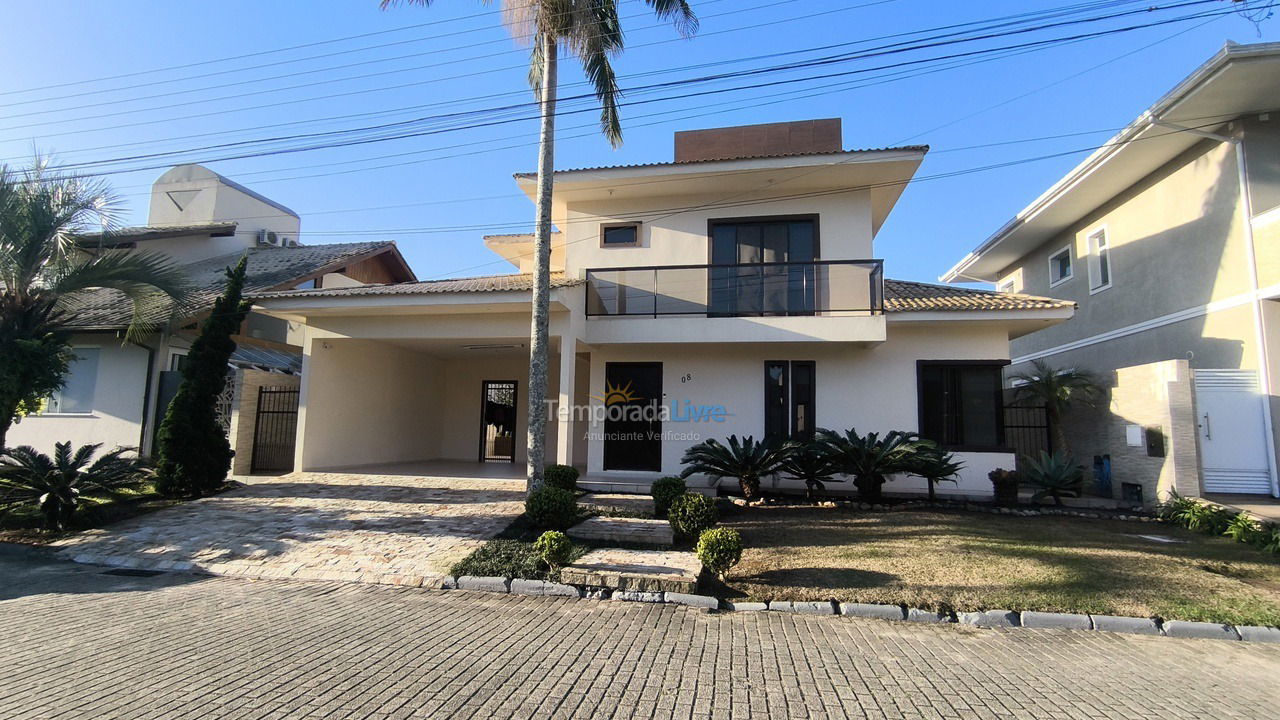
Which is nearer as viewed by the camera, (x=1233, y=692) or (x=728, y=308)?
(x=1233, y=692)

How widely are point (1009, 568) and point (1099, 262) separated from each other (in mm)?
12808

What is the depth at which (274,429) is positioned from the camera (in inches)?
493

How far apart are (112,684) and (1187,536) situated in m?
11.6

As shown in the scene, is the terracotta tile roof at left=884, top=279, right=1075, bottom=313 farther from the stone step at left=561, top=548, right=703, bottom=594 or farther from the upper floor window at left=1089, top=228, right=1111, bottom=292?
the stone step at left=561, top=548, right=703, bottom=594

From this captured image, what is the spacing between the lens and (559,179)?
11.7m

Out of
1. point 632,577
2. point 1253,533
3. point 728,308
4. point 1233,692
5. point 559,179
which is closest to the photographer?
point 1233,692

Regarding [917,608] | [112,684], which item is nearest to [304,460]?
[112,684]

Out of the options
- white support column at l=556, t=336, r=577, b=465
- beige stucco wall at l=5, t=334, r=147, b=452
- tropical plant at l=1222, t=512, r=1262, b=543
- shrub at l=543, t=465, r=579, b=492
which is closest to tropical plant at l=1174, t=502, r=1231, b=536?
tropical plant at l=1222, t=512, r=1262, b=543

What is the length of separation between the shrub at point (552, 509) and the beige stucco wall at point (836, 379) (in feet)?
14.3

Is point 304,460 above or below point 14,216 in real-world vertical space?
below

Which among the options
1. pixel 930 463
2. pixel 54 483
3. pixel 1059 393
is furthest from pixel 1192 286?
pixel 54 483

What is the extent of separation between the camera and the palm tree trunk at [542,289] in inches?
332

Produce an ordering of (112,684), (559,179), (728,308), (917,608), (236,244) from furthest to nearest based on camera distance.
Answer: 1. (236,244)
2. (559,179)
3. (728,308)
4. (917,608)
5. (112,684)

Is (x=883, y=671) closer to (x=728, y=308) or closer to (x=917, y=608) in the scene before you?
(x=917, y=608)
